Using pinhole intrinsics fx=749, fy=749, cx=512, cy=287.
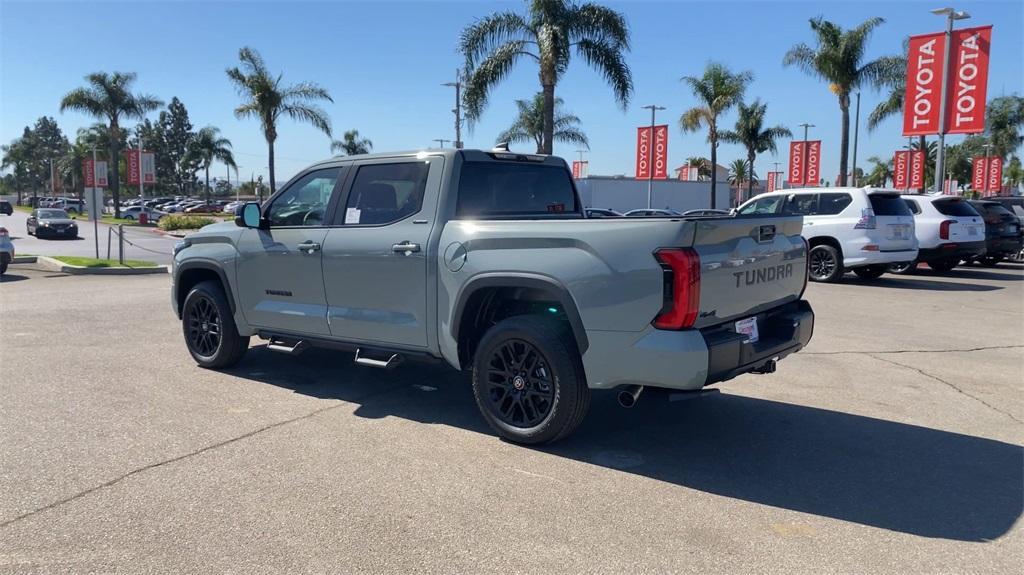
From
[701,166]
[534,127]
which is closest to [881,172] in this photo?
[701,166]

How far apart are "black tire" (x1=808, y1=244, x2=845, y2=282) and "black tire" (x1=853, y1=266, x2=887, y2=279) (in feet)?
2.15

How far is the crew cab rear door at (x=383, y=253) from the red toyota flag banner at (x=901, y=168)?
134 feet

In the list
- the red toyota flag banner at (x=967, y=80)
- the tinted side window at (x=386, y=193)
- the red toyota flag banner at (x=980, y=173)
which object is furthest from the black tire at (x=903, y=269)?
the red toyota flag banner at (x=980, y=173)

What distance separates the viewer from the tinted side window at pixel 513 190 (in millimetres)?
5309

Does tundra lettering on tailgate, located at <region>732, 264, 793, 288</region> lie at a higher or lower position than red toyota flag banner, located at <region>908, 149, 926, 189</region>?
lower

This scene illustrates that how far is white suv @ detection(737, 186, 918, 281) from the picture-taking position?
13375 mm

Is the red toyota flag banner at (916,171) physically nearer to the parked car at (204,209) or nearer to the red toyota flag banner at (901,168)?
the red toyota flag banner at (901,168)

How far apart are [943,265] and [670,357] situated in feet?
51.0

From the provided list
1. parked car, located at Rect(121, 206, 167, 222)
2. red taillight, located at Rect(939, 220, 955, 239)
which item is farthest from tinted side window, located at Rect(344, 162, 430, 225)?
parked car, located at Rect(121, 206, 167, 222)

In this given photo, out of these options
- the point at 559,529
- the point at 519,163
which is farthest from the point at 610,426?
the point at 519,163

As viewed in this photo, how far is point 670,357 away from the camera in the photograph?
13.2 feet

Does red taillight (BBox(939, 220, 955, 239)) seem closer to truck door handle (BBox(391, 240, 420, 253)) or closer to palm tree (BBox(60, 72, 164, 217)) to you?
truck door handle (BBox(391, 240, 420, 253))

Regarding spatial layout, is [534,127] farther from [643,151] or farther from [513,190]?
[513,190]

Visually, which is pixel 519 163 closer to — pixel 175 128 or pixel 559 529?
pixel 559 529
